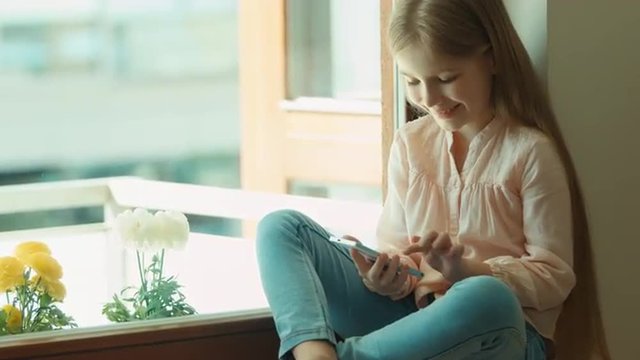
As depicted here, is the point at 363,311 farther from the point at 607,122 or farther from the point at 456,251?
the point at 607,122

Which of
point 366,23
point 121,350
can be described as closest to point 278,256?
point 121,350

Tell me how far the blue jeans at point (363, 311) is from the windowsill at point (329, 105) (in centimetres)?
40

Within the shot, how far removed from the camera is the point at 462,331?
1523 mm

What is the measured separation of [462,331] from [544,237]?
0.21 metres

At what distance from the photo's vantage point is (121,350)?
5.96 feet

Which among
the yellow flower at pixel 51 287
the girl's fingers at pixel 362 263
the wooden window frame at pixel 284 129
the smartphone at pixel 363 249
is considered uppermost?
the wooden window frame at pixel 284 129

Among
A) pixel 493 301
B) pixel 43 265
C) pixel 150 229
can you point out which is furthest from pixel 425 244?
pixel 43 265

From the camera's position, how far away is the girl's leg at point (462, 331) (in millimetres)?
1518

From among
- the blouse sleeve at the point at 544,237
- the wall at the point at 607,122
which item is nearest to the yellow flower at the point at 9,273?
the blouse sleeve at the point at 544,237

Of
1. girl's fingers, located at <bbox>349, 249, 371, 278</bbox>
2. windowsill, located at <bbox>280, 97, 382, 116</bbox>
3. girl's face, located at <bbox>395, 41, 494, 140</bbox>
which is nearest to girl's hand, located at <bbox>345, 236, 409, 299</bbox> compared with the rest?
girl's fingers, located at <bbox>349, 249, 371, 278</bbox>

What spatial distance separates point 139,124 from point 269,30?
30 centimetres

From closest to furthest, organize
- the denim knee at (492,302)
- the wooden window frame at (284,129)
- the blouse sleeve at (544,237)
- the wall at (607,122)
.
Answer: the denim knee at (492,302) < the blouse sleeve at (544,237) < the wall at (607,122) < the wooden window frame at (284,129)

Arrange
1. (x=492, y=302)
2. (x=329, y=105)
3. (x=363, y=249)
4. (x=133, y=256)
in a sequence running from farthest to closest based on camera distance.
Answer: (x=329, y=105)
(x=133, y=256)
(x=363, y=249)
(x=492, y=302)

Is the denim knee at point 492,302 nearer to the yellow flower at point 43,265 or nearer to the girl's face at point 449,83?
the girl's face at point 449,83
